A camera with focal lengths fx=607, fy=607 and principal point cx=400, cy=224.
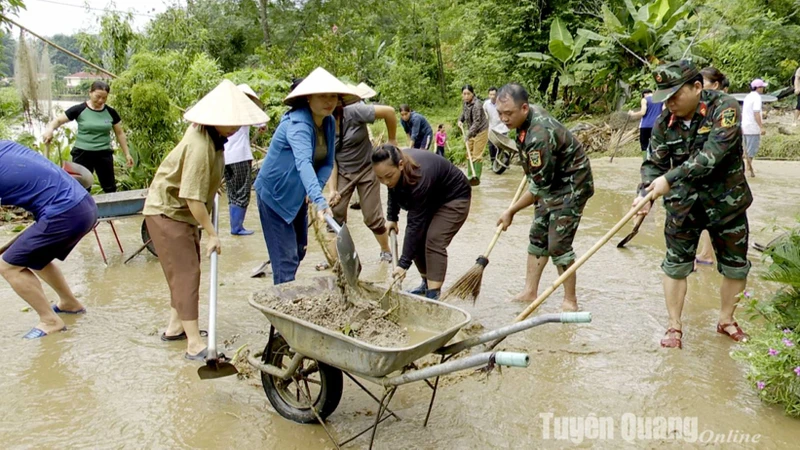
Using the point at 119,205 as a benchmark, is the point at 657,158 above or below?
above

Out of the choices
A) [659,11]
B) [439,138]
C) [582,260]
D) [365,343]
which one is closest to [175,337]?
[365,343]

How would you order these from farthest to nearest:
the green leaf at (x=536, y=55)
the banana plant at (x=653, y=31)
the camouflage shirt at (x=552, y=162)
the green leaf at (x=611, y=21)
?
the green leaf at (x=536, y=55) → the green leaf at (x=611, y=21) → the banana plant at (x=653, y=31) → the camouflage shirt at (x=552, y=162)

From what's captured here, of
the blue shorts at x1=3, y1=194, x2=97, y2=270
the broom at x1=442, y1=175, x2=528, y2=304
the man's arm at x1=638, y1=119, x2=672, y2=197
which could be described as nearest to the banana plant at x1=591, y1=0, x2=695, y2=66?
the man's arm at x1=638, y1=119, x2=672, y2=197

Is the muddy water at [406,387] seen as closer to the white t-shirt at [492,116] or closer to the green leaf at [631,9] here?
the white t-shirt at [492,116]

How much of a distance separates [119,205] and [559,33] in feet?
38.1

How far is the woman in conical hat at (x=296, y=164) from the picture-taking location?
3801 mm

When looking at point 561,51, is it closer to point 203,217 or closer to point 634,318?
point 634,318

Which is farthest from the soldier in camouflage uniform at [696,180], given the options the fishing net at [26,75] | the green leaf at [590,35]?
the green leaf at [590,35]

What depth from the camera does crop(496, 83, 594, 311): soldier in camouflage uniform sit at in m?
4.18

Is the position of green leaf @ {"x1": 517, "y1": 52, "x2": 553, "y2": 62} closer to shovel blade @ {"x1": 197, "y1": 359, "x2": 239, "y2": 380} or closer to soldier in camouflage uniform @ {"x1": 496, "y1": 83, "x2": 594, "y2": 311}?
soldier in camouflage uniform @ {"x1": 496, "y1": 83, "x2": 594, "y2": 311}

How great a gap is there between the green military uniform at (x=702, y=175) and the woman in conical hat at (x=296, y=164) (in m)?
2.09

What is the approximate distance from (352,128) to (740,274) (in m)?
3.57

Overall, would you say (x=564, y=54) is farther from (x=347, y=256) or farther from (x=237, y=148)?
(x=347, y=256)

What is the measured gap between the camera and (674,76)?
3730mm
